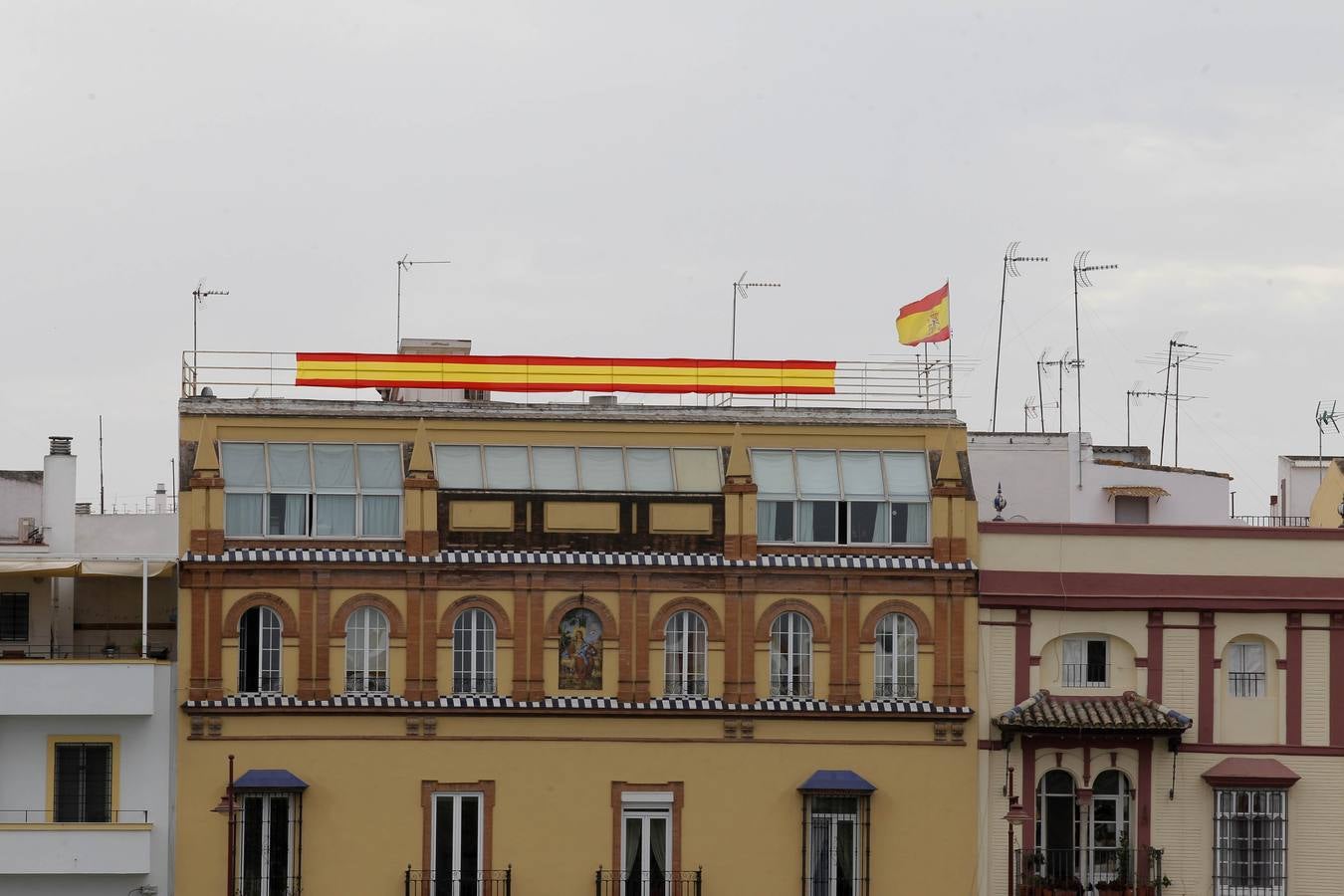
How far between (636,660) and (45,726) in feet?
43.3

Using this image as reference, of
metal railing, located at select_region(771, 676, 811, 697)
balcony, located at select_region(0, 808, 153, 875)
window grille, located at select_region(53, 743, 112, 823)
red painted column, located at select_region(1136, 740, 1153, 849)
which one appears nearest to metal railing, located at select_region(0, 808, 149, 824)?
window grille, located at select_region(53, 743, 112, 823)

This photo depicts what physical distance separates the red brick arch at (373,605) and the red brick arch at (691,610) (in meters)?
5.69

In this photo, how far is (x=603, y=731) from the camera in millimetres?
57625

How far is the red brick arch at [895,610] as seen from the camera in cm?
5831

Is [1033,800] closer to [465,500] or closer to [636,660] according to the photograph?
[636,660]

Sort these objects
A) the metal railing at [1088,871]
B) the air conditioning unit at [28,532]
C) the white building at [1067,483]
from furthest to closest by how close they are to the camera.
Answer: the white building at [1067,483] → the air conditioning unit at [28,532] → the metal railing at [1088,871]

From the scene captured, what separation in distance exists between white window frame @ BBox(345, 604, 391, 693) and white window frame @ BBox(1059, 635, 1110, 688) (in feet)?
50.5

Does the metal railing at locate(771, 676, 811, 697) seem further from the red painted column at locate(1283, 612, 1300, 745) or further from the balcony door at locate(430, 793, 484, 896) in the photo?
the red painted column at locate(1283, 612, 1300, 745)

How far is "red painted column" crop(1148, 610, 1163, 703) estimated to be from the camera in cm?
5841

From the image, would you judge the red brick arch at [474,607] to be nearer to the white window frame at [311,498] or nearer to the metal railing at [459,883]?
the white window frame at [311,498]

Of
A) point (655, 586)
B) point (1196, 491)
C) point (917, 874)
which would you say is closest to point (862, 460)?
point (655, 586)

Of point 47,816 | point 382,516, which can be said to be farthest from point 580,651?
point 47,816

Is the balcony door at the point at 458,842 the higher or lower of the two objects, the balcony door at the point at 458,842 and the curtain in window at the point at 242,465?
the lower

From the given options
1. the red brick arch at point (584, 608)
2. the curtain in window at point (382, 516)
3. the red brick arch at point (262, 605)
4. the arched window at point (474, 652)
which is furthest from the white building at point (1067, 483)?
the red brick arch at point (262, 605)
